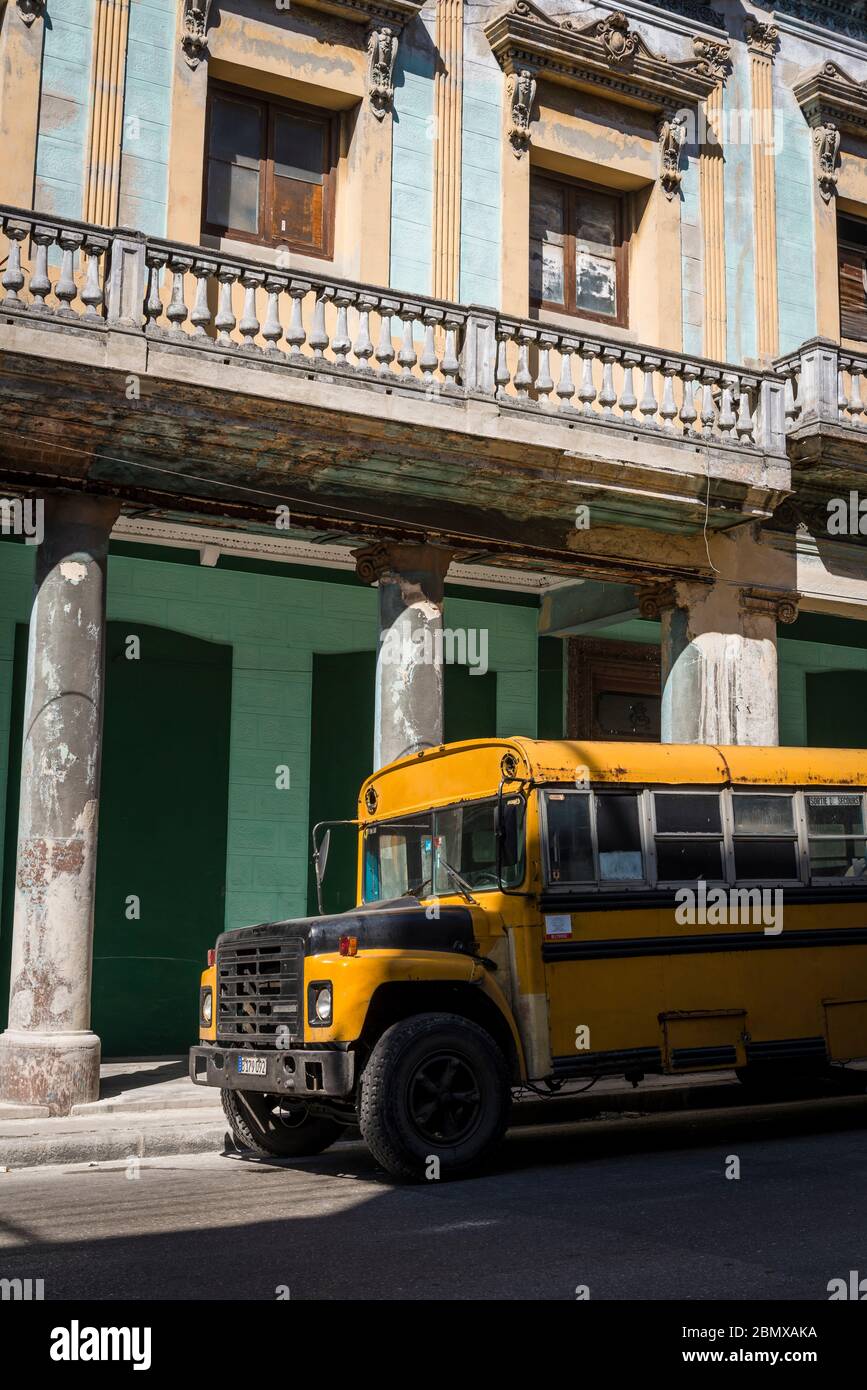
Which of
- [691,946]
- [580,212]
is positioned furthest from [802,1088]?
[580,212]

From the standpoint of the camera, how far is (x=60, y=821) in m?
12.0

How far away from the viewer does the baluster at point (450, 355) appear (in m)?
13.5

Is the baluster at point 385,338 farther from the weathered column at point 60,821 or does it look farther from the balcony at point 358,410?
the weathered column at point 60,821

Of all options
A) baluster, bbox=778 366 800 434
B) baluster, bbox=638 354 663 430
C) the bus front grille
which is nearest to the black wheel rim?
the bus front grille

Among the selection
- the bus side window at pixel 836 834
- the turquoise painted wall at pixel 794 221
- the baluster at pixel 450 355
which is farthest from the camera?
the turquoise painted wall at pixel 794 221

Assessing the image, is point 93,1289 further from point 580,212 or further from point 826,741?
point 826,741

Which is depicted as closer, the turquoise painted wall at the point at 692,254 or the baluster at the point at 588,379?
the baluster at the point at 588,379

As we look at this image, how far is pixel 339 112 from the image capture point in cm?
1480

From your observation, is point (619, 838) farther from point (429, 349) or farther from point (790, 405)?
point (790, 405)

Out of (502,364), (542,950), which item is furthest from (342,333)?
(542,950)

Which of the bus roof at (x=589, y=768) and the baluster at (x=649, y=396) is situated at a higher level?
the baluster at (x=649, y=396)

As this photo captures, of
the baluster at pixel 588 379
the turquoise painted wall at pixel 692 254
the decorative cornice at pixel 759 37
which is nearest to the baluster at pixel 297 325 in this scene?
the baluster at pixel 588 379

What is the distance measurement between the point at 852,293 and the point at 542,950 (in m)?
11.3

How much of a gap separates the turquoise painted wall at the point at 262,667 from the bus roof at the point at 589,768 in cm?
469
